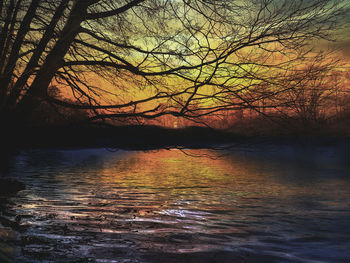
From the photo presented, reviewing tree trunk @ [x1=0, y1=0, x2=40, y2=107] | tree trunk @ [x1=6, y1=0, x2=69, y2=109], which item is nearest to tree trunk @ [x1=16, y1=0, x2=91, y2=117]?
tree trunk @ [x1=6, y1=0, x2=69, y2=109]

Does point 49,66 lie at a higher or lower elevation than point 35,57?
lower

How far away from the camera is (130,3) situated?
738cm

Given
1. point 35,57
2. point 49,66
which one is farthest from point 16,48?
point 49,66

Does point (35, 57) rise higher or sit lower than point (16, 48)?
lower

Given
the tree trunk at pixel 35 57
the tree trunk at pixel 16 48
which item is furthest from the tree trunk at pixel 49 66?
the tree trunk at pixel 16 48

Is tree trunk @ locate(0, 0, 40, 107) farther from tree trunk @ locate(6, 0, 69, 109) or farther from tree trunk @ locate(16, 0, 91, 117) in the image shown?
tree trunk @ locate(16, 0, 91, 117)

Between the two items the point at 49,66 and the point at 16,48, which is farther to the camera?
the point at 16,48

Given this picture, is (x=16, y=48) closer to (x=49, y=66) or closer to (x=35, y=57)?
(x=35, y=57)

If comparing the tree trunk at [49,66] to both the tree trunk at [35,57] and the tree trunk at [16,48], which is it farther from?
the tree trunk at [16,48]

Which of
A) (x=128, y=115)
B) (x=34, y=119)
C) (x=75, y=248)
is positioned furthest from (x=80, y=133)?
(x=75, y=248)

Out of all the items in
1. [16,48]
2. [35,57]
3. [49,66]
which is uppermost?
[16,48]

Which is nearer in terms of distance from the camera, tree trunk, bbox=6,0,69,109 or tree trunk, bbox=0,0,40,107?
tree trunk, bbox=6,0,69,109

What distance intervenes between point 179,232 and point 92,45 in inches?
171

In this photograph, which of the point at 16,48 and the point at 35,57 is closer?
the point at 35,57
